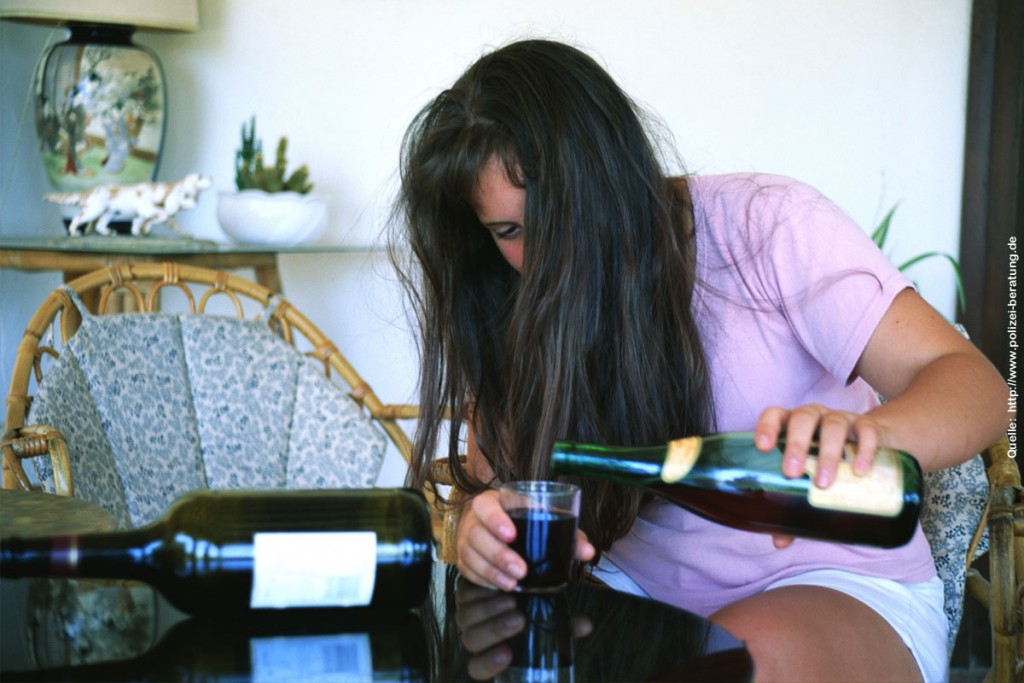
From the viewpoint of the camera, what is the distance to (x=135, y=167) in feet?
7.88

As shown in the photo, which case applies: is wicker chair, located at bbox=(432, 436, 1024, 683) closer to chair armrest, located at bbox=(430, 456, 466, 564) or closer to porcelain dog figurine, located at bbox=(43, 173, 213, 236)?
chair armrest, located at bbox=(430, 456, 466, 564)

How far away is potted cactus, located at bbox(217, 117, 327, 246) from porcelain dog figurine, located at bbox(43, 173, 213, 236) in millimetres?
91

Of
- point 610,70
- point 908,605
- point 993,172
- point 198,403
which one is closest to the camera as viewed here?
point 908,605

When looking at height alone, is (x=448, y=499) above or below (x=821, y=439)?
below

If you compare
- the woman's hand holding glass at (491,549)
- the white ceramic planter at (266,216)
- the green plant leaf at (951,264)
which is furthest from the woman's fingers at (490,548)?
the green plant leaf at (951,264)

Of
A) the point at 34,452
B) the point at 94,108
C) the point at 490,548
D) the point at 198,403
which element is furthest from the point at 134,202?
the point at 490,548

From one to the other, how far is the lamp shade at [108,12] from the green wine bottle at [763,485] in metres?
1.72

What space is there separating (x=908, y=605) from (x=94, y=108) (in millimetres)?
1824

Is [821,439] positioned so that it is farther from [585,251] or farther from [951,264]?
[951,264]

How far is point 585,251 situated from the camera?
124 centimetres

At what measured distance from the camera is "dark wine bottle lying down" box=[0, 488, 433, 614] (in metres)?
0.81

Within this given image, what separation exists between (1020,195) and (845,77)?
1.49 ft

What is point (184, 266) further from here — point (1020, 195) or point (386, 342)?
point (1020, 195)

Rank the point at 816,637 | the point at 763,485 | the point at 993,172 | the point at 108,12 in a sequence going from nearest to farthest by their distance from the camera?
the point at 763,485, the point at 816,637, the point at 108,12, the point at 993,172
